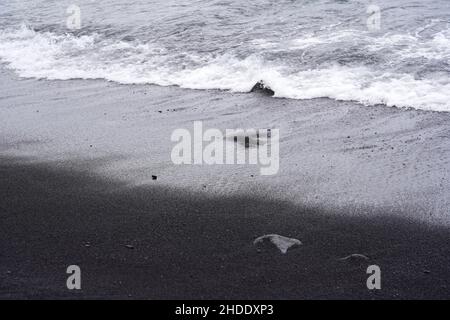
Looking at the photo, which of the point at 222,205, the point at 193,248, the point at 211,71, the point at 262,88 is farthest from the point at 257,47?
the point at 193,248

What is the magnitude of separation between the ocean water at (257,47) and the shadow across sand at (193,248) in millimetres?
3588

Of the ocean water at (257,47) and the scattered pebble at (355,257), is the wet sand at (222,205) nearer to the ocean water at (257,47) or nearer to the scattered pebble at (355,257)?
the scattered pebble at (355,257)

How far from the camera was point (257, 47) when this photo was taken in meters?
9.88

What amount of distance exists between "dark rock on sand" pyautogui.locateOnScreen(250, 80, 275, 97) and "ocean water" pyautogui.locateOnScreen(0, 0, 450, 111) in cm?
11

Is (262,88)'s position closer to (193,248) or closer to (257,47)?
(257,47)

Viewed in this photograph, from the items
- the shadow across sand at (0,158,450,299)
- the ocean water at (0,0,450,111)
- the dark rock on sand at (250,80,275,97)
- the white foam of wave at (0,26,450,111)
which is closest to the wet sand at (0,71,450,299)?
the shadow across sand at (0,158,450,299)

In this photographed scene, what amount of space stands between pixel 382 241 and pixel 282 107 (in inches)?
143

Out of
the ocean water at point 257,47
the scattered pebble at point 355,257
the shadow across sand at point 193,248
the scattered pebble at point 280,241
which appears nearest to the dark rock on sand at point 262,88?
the ocean water at point 257,47

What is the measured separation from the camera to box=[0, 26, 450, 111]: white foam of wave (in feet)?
24.2

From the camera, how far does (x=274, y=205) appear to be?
4625 mm

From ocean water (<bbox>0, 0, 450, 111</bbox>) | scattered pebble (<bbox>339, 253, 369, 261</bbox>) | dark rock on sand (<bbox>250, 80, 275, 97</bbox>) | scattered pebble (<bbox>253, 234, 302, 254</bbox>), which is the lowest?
scattered pebble (<bbox>339, 253, 369, 261</bbox>)

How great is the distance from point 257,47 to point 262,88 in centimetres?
233

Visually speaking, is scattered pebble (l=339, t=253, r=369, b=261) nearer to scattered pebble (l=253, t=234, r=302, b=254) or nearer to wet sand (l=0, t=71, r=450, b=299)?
wet sand (l=0, t=71, r=450, b=299)
